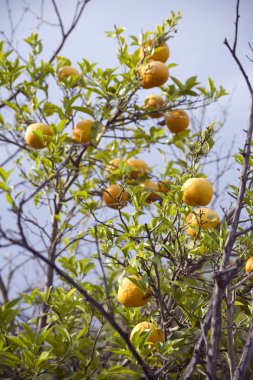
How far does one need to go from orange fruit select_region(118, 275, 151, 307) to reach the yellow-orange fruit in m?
1.04

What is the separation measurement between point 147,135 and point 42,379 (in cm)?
160

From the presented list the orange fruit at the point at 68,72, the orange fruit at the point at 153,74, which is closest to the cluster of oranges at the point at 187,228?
the orange fruit at the point at 153,74

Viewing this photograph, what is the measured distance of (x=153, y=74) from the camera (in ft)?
7.32

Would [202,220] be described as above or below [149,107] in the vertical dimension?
below

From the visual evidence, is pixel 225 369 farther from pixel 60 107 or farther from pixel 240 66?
pixel 60 107

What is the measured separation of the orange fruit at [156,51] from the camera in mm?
2314

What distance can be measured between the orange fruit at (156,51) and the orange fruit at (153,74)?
0.24 feet

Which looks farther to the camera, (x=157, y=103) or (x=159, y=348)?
(x=157, y=103)

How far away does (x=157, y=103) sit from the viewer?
249cm

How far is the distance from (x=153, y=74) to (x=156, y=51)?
152 millimetres

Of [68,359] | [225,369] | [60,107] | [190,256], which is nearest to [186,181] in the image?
[190,256]

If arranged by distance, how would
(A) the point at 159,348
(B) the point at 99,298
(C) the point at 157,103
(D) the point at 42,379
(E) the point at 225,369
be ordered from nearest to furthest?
(A) the point at 159,348
(D) the point at 42,379
(E) the point at 225,369
(B) the point at 99,298
(C) the point at 157,103

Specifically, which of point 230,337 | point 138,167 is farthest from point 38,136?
point 230,337

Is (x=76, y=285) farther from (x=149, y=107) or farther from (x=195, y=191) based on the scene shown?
(x=149, y=107)
